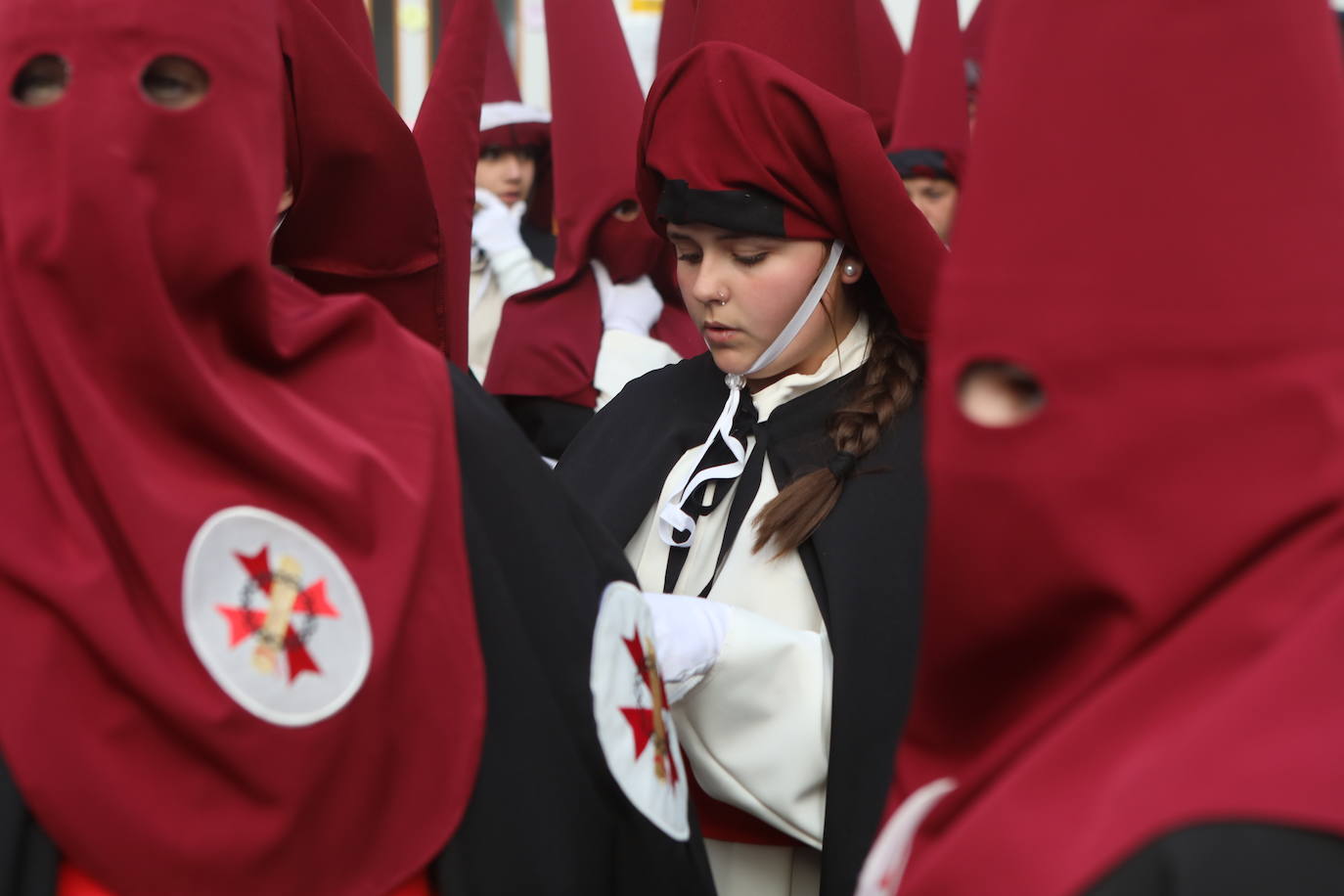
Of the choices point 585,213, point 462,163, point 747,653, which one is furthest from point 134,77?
point 585,213

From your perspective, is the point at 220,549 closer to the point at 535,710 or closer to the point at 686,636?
the point at 535,710

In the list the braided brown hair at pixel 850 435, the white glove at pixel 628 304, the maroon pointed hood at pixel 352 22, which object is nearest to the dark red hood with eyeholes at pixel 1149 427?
the braided brown hair at pixel 850 435

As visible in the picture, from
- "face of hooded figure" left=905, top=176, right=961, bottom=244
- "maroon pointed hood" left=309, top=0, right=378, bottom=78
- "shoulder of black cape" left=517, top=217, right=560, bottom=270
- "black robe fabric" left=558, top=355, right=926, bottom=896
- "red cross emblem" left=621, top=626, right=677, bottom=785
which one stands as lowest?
"shoulder of black cape" left=517, top=217, right=560, bottom=270

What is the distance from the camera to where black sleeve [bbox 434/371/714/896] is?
191 centimetres

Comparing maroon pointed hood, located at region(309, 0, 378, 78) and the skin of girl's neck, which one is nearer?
the skin of girl's neck

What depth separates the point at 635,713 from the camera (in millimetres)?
2123

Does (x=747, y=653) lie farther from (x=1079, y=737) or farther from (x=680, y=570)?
(x=1079, y=737)

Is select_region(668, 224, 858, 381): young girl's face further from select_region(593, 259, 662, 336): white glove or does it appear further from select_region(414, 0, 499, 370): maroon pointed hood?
select_region(593, 259, 662, 336): white glove

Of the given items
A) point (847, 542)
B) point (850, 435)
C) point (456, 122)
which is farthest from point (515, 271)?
point (847, 542)

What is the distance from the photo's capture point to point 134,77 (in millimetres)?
1758

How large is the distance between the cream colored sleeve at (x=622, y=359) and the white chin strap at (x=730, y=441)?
2.13m

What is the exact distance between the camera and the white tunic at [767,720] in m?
2.60

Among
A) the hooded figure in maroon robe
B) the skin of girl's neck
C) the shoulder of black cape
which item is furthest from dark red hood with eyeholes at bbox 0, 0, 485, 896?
the shoulder of black cape

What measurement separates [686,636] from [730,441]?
0.58 m
